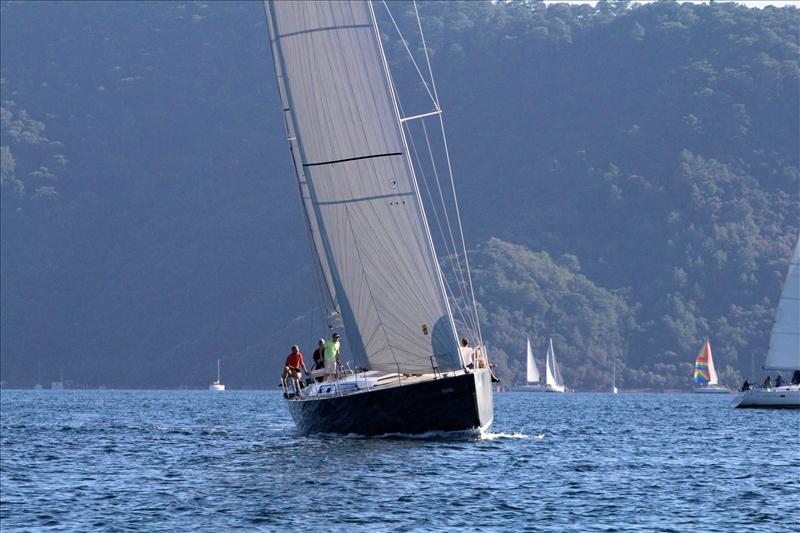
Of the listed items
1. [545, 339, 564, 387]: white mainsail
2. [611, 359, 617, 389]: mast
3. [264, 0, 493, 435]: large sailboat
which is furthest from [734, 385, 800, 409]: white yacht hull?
[611, 359, 617, 389]: mast

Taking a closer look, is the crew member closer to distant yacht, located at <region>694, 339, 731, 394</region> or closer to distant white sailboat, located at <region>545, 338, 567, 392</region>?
distant yacht, located at <region>694, 339, 731, 394</region>

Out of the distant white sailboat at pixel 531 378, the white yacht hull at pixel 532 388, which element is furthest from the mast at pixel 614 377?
the white yacht hull at pixel 532 388

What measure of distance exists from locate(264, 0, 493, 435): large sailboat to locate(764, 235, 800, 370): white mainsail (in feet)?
122

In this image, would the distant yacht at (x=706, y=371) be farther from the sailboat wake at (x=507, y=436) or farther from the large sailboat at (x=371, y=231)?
the large sailboat at (x=371, y=231)

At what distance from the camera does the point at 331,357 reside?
39.8 meters

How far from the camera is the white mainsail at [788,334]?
234 feet

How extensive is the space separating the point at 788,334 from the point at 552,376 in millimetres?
80290

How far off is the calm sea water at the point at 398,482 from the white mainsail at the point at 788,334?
944 inches

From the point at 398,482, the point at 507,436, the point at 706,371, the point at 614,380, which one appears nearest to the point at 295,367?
the point at 507,436

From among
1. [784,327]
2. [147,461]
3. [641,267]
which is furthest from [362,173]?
[641,267]

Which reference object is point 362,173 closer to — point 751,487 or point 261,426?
point 751,487

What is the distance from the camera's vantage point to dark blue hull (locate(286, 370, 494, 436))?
3544 centimetres

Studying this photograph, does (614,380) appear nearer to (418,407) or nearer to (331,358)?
(331,358)

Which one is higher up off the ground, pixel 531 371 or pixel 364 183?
pixel 364 183
